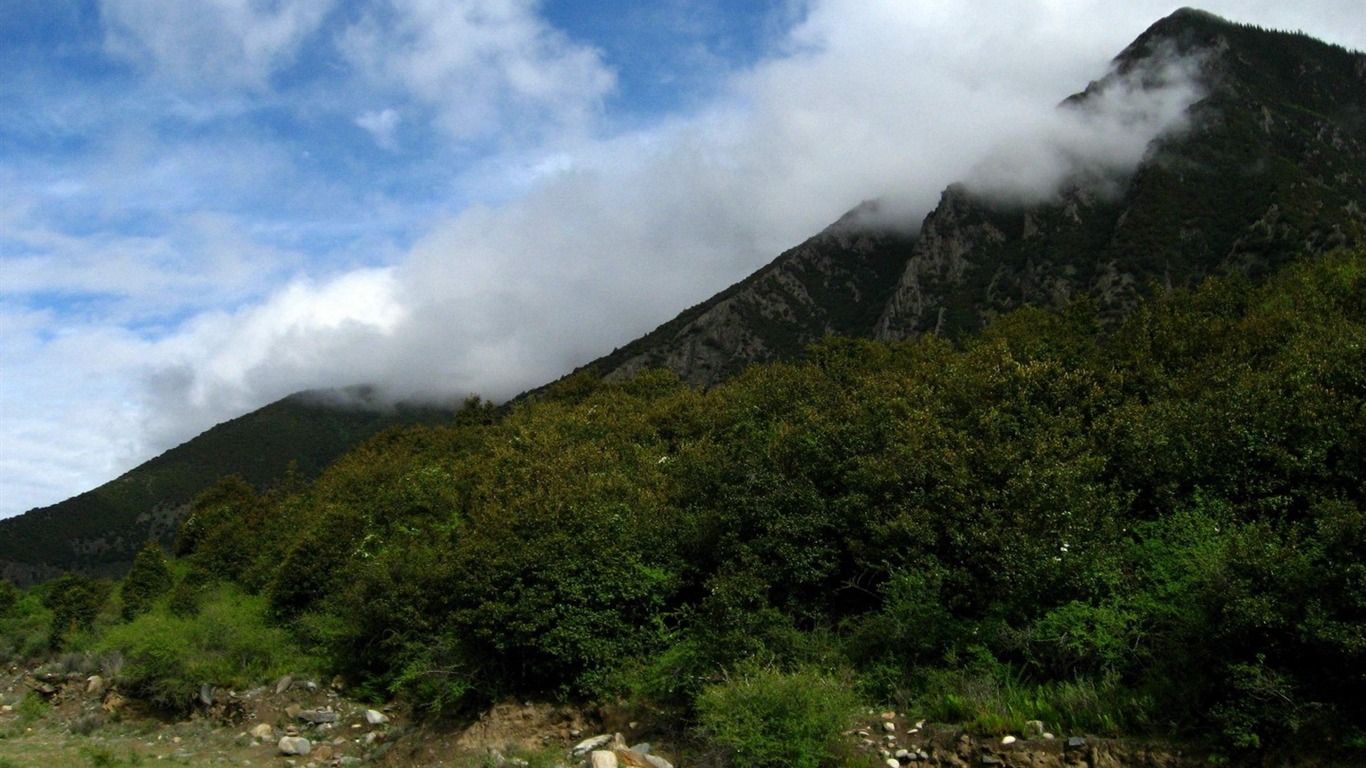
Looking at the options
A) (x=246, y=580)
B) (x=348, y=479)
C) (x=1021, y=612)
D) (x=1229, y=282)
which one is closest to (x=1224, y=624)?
(x=1021, y=612)

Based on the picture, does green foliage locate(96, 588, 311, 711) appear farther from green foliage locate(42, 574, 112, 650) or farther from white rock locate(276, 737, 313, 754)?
green foliage locate(42, 574, 112, 650)

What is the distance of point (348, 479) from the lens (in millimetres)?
43094

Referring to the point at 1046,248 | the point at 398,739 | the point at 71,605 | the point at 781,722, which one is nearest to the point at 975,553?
the point at 781,722

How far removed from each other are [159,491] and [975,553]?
358 ft

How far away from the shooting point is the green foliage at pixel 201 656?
28.0 metres

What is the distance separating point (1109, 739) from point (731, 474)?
11.5 metres

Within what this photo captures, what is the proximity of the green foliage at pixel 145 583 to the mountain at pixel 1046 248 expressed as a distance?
46.6m

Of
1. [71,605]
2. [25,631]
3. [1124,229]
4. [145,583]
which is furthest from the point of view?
[1124,229]

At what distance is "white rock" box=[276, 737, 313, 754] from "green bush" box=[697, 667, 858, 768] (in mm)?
12997

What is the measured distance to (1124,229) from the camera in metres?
69.3

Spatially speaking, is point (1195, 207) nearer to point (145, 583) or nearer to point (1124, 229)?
point (1124, 229)

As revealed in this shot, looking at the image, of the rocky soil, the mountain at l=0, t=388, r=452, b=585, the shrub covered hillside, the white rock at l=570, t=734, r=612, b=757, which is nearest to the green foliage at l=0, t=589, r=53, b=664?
the rocky soil

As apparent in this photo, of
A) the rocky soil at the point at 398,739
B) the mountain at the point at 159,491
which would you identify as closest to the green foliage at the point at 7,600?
the rocky soil at the point at 398,739

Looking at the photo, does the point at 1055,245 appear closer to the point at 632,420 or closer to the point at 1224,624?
the point at 632,420
